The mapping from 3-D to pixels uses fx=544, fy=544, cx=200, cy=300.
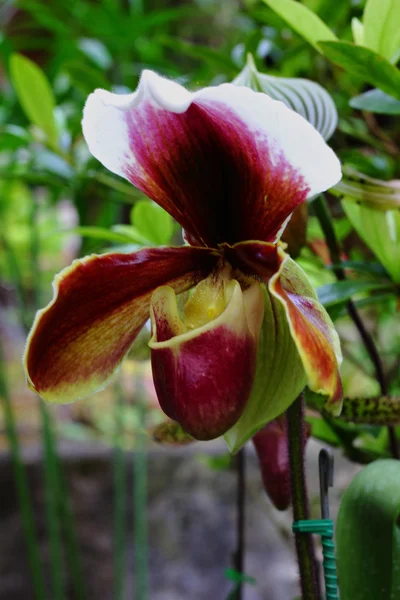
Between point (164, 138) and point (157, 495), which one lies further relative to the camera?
point (157, 495)

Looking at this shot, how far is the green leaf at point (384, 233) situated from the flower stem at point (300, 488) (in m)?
0.15

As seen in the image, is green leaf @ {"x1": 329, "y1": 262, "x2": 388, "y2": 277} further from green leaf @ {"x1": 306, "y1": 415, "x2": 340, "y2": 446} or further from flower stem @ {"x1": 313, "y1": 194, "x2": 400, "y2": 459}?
green leaf @ {"x1": 306, "y1": 415, "x2": 340, "y2": 446}

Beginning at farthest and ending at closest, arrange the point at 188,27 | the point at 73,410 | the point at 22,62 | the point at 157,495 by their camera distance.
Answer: the point at 73,410, the point at 188,27, the point at 157,495, the point at 22,62

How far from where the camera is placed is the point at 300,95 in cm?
31

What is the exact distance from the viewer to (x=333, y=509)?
77cm

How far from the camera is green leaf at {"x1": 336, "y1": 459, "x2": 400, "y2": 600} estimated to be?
0.25 metres

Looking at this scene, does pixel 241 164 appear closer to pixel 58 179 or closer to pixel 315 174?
pixel 315 174

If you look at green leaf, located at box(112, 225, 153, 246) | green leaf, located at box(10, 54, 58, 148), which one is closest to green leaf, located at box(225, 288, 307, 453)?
green leaf, located at box(112, 225, 153, 246)

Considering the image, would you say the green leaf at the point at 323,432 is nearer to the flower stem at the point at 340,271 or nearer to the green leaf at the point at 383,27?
the flower stem at the point at 340,271

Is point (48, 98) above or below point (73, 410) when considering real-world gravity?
above

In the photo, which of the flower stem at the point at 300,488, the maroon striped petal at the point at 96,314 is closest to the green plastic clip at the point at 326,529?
the flower stem at the point at 300,488

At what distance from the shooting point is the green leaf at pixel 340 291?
33 centimetres

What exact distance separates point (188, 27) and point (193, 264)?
5.59 feet

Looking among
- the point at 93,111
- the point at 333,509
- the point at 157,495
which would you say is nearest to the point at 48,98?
the point at 93,111
